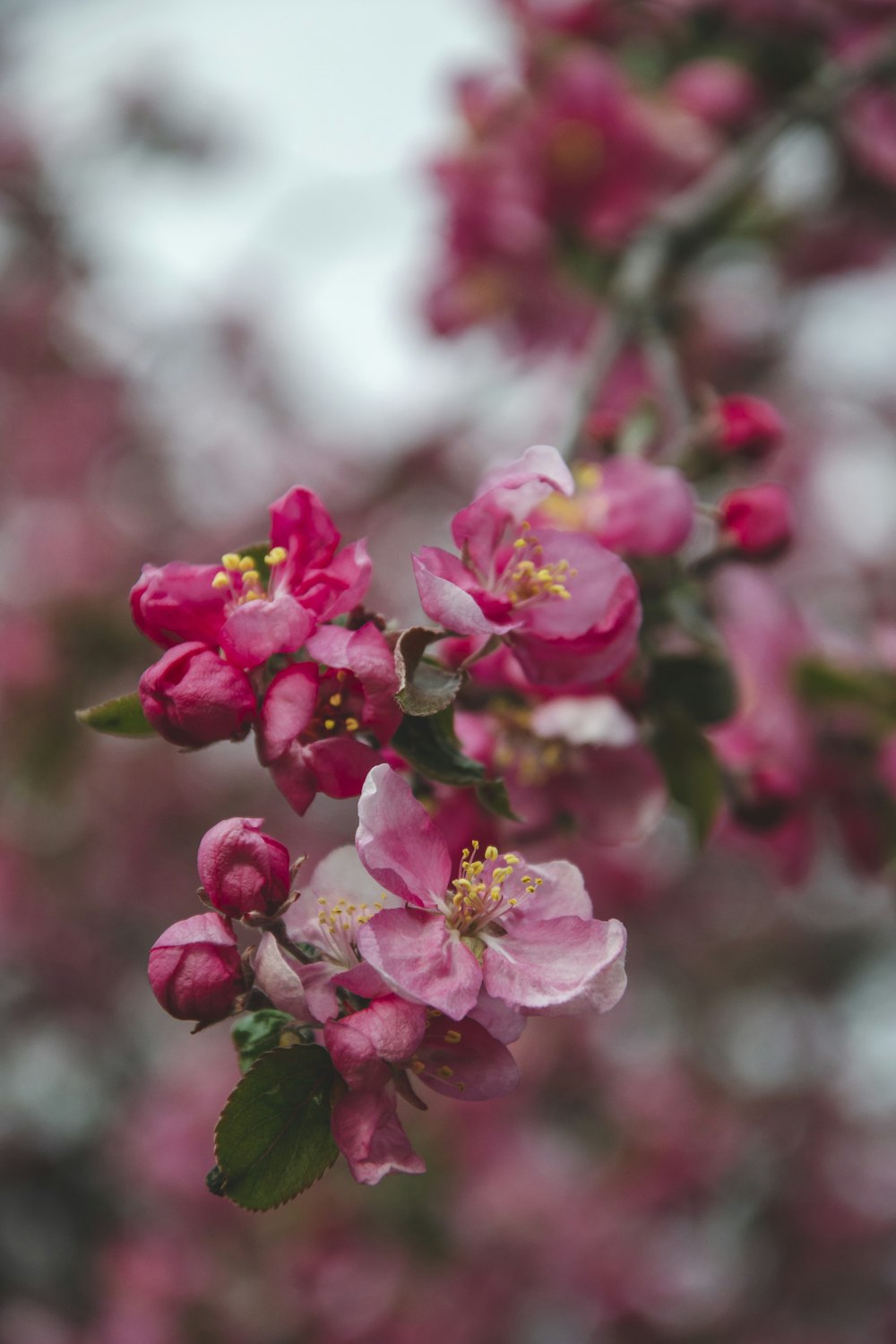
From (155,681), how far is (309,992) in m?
0.18

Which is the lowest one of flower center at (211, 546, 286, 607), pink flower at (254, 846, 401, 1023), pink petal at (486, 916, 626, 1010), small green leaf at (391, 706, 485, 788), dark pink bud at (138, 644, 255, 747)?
pink petal at (486, 916, 626, 1010)

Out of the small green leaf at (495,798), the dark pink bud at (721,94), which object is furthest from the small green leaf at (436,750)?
the dark pink bud at (721,94)

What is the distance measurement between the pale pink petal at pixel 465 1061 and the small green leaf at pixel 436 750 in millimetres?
135

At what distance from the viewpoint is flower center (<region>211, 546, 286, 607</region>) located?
667 millimetres

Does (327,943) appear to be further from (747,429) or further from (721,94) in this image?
(721,94)

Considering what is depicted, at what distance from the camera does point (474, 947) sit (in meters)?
0.62

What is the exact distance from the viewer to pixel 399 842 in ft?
1.94

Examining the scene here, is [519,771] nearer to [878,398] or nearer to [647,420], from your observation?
[647,420]

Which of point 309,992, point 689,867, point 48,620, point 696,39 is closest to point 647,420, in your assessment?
point 309,992

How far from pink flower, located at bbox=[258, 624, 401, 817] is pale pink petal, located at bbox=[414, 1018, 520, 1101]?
135 millimetres

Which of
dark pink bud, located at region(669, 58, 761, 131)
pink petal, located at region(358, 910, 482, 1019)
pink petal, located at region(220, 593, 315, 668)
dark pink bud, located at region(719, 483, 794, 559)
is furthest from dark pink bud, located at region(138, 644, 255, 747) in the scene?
dark pink bud, located at region(669, 58, 761, 131)

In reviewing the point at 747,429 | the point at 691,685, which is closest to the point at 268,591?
the point at 691,685

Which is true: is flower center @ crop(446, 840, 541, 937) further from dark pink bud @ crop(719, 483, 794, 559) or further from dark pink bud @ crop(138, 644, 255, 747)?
dark pink bud @ crop(719, 483, 794, 559)

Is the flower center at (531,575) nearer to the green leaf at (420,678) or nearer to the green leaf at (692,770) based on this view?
the green leaf at (420,678)
